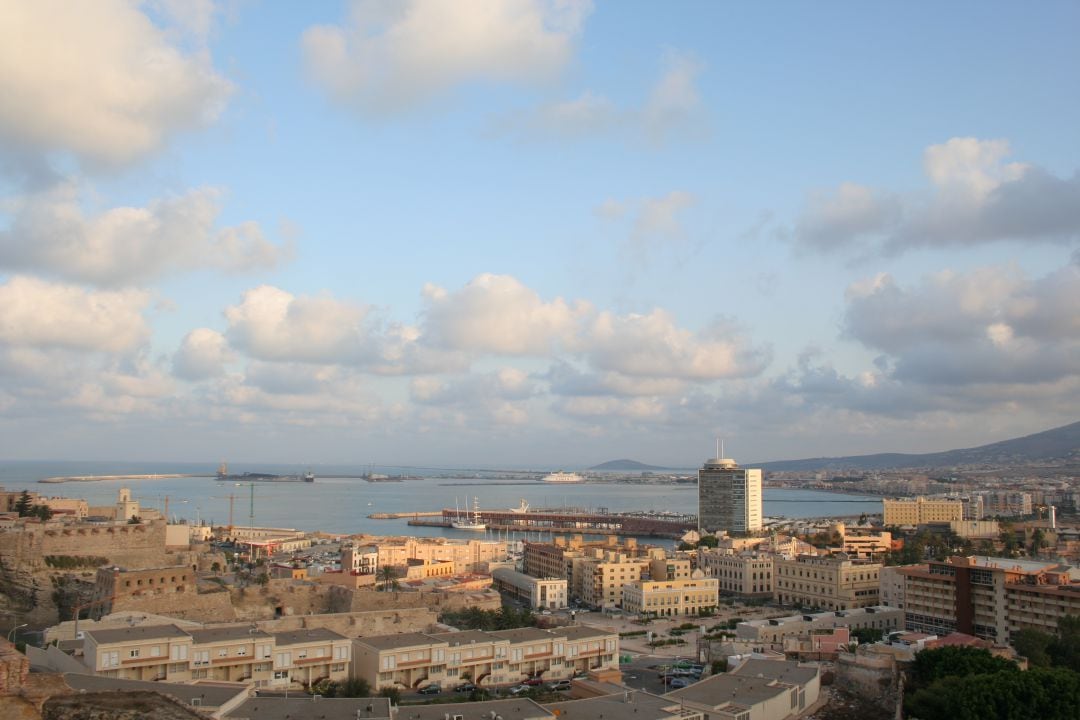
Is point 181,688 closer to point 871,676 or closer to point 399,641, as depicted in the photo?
point 399,641

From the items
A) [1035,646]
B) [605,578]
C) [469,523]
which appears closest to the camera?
[1035,646]

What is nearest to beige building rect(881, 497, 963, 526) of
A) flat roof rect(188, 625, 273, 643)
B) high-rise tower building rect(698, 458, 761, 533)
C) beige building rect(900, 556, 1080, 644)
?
high-rise tower building rect(698, 458, 761, 533)

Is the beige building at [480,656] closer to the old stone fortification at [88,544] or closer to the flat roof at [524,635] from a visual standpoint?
the flat roof at [524,635]

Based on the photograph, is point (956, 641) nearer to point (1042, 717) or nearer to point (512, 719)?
point (1042, 717)

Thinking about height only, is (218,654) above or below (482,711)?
above

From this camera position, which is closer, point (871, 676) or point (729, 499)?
point (871, 676)

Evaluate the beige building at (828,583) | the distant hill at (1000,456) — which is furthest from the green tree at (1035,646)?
the distant hill at (1000,456)

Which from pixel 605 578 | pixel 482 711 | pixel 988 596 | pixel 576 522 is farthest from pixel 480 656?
pixel 576 522

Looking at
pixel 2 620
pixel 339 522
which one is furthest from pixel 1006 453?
pixel 2 620
